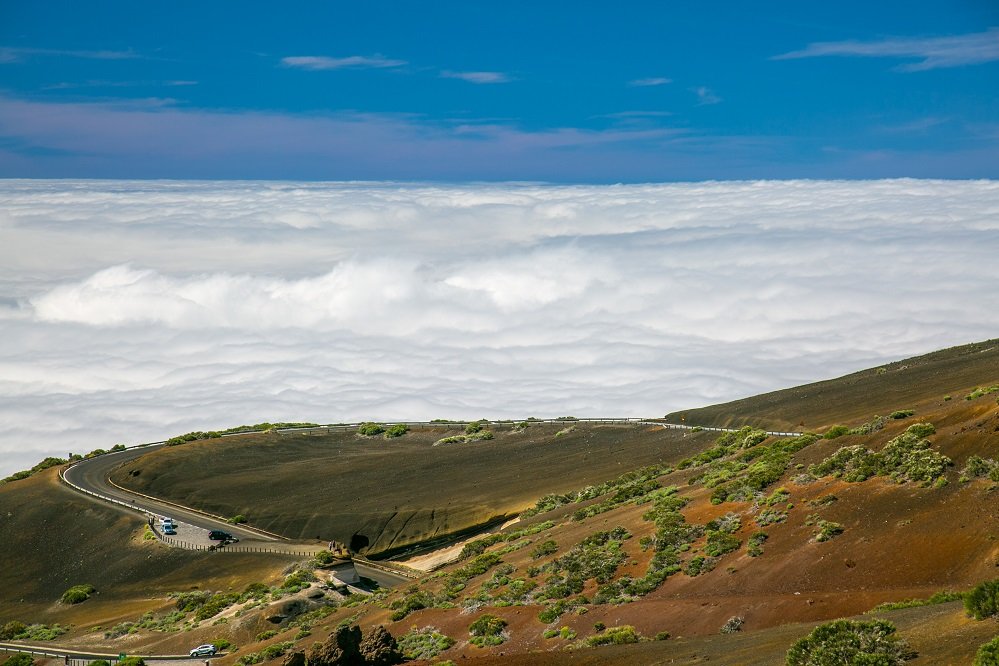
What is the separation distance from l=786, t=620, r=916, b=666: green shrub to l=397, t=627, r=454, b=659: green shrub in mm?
10300

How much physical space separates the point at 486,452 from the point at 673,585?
3973 cm

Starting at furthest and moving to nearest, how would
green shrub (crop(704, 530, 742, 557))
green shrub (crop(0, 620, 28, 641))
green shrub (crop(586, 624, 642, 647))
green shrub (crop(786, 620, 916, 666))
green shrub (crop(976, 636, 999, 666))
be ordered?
green shrub (crop(0, 620, 28, 641))
green shrub (crop(704, 530, 742, 557))
green shrub (crop(586, 624, 642, 647))
green shrub (crop(786, 620, 916, 666))
green shrub (crop(976, 636, 999, 666))

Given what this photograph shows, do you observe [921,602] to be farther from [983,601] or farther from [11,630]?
[11,630]

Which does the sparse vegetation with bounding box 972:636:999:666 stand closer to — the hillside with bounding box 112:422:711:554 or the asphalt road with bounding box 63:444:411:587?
the asphalt road with bounding box 63:444:411:587

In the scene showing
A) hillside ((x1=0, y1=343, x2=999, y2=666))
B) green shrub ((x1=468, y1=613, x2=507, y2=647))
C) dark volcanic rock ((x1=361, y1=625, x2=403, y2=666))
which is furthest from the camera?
dark volcanic rock ((x1=361, y1=625, x2=403, y2=666))

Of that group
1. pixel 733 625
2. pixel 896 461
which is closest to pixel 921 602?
pixel 733 625

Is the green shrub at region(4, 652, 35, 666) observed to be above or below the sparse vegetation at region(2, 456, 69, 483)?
below

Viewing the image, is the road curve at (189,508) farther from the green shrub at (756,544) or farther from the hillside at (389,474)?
the green shrub at (756,544)

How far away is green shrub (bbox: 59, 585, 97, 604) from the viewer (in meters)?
45.1

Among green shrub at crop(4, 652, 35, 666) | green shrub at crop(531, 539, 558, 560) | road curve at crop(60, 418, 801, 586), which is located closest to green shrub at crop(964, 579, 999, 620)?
green shrub at crop(531, 539, 558, 560)

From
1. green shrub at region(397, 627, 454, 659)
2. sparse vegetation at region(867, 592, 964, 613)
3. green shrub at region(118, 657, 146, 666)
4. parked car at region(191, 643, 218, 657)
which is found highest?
sparse vegetation at region(867, 592, 964, 613)

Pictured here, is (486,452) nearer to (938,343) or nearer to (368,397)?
(368,397)

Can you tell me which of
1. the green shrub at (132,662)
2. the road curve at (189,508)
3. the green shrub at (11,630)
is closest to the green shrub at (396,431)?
the road curve at (189,508)

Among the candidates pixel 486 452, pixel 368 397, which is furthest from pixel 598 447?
pixel 368 397
